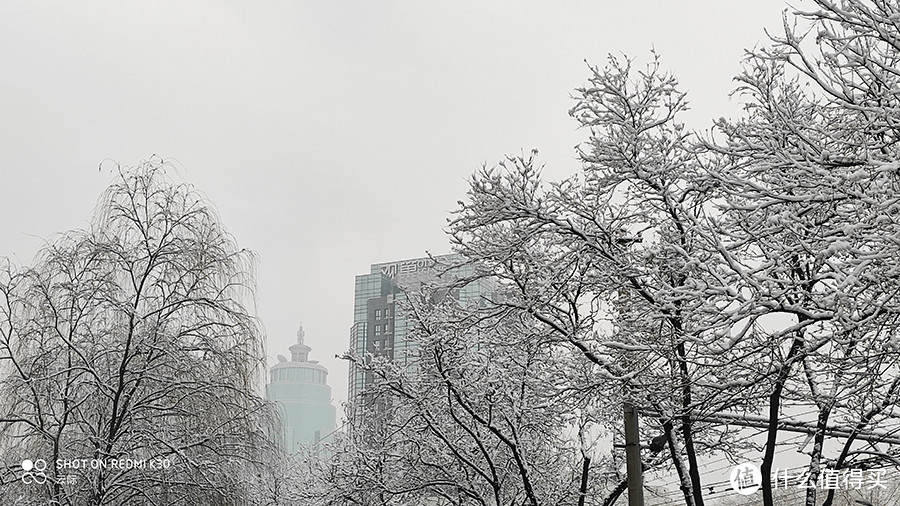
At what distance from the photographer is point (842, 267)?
4934 millimetres

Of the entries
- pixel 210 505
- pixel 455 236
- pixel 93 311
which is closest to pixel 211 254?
pixel 93 311

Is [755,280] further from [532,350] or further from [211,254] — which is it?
[211,254]

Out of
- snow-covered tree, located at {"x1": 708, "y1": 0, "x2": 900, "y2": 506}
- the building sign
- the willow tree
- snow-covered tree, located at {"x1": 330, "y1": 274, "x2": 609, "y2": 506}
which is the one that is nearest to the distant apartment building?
the building sign

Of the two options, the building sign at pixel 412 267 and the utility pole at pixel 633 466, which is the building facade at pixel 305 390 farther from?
the utility pole at pixel 633 466

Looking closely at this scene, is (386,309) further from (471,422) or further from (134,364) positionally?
(134,364)

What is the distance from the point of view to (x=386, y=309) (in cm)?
5819

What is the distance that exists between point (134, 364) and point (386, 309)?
46.8m

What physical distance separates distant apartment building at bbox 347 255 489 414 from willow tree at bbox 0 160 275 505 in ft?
7.70

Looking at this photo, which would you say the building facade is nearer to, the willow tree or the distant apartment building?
the distant apartment building

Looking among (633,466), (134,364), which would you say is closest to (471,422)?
(134,364)

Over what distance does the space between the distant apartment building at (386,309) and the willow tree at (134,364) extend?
2347 millimetres

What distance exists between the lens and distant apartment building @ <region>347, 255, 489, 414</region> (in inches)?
537

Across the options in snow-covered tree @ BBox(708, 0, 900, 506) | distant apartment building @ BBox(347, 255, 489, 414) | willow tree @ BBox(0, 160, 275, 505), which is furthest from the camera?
distant apartment building @ BBox(347, 255, 489, 414)

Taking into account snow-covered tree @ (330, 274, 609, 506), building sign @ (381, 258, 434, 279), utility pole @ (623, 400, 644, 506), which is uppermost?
building sign @ (381, 258, 434, 279)
